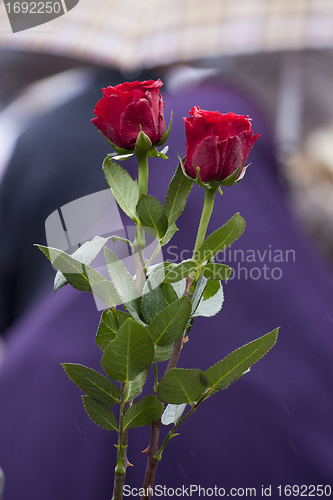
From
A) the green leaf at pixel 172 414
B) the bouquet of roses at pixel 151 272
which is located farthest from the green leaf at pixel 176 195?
the green leaf at pixel 172 414

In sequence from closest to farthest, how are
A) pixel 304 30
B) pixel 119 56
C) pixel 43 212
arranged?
pixel 43 212 < pixel 119 56 < pixel 304 30

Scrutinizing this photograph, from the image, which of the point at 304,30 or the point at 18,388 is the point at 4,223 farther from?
the point at 304,30

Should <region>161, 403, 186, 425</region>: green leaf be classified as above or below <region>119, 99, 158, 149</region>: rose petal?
below

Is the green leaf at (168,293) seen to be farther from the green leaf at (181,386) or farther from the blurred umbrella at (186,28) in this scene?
the blurred umbrella at (186,28)

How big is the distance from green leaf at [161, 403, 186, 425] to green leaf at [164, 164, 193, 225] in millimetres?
102

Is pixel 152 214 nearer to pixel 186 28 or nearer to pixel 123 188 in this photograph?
pixel 123 188

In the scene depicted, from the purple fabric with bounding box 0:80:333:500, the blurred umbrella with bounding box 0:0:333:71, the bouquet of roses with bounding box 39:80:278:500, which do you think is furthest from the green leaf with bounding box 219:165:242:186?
the blurred umbrella with bounding box 0:0:333:71

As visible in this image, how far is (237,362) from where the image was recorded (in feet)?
0.90

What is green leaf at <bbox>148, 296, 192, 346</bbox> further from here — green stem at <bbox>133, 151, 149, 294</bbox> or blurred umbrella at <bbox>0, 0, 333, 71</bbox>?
blurred umbrella at <bbox>0, 0, 333, 71</bbox>

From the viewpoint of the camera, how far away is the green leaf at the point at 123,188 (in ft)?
0.89

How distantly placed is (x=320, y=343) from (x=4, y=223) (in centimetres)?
54

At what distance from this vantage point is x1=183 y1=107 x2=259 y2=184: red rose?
25 centimetres

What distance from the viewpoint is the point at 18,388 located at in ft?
1.95

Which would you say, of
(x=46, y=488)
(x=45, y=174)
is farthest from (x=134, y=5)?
(x=46, y=488)
